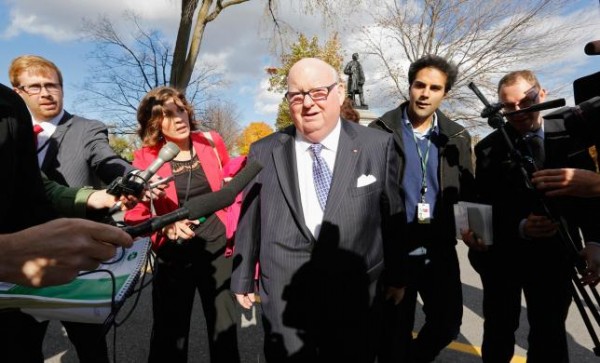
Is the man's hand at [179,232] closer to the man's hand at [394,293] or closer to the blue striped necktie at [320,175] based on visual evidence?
the blue striped necktie at [320,175]

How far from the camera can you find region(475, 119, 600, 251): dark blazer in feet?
6.54

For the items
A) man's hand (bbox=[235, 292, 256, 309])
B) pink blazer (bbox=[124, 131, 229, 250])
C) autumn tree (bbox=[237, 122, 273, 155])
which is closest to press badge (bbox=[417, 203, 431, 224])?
man's hand (bbox=[235, 292, 256, 309])

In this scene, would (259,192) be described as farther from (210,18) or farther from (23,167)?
(210,18)

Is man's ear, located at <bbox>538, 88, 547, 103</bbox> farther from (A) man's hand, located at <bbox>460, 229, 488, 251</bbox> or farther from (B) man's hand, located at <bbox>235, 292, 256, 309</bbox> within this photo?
(B) man's hand, located at <bbox>235, 292, 256, 309</bbox>

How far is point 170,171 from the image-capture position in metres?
2.42

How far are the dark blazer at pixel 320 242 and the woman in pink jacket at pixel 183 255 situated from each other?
504 mm

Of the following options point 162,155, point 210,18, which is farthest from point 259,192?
point 210,18

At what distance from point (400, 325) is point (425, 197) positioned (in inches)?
39.4

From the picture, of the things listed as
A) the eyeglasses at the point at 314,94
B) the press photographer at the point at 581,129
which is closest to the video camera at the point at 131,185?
the eyeglasses at the point at 314,94

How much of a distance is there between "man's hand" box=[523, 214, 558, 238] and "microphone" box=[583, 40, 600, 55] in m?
1.12

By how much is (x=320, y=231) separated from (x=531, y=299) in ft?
5.26

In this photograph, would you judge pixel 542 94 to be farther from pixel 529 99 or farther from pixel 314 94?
pixel 314 94

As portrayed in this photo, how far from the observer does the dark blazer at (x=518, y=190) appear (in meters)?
1.99

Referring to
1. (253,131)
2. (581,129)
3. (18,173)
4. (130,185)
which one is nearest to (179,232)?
(130,185)
